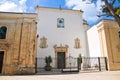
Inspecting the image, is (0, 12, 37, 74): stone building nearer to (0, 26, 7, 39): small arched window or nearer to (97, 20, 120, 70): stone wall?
(0, 26, 7, 39): small arched window

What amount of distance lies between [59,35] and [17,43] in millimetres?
8252

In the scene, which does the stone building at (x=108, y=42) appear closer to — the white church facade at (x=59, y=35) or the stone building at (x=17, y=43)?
the white church facade at (x=59, y=35)

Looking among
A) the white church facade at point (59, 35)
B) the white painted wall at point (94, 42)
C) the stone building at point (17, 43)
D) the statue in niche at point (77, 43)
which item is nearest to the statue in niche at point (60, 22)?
the white church facade at point (59, 35)

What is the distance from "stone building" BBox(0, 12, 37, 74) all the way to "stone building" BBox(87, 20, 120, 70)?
8.54 meters

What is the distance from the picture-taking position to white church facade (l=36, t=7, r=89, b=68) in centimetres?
1983

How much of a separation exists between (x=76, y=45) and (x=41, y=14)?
732cm

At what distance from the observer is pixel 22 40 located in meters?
13.8

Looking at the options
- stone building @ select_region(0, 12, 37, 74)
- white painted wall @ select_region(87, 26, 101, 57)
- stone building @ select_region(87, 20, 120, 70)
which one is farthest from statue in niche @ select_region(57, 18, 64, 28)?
stone building @ select_region(0, 12, 37, 74)

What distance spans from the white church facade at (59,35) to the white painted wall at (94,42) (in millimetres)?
1118

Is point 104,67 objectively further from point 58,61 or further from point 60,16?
point 60,16

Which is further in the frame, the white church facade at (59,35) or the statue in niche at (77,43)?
the statue in niche at (77,43)

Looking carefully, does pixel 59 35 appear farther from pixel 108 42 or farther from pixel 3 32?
pixel 3 32

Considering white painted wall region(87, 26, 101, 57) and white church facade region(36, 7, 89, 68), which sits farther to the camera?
white church facade region(36, 7, 89, 68)

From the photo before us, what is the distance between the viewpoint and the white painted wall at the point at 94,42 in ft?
59.5
